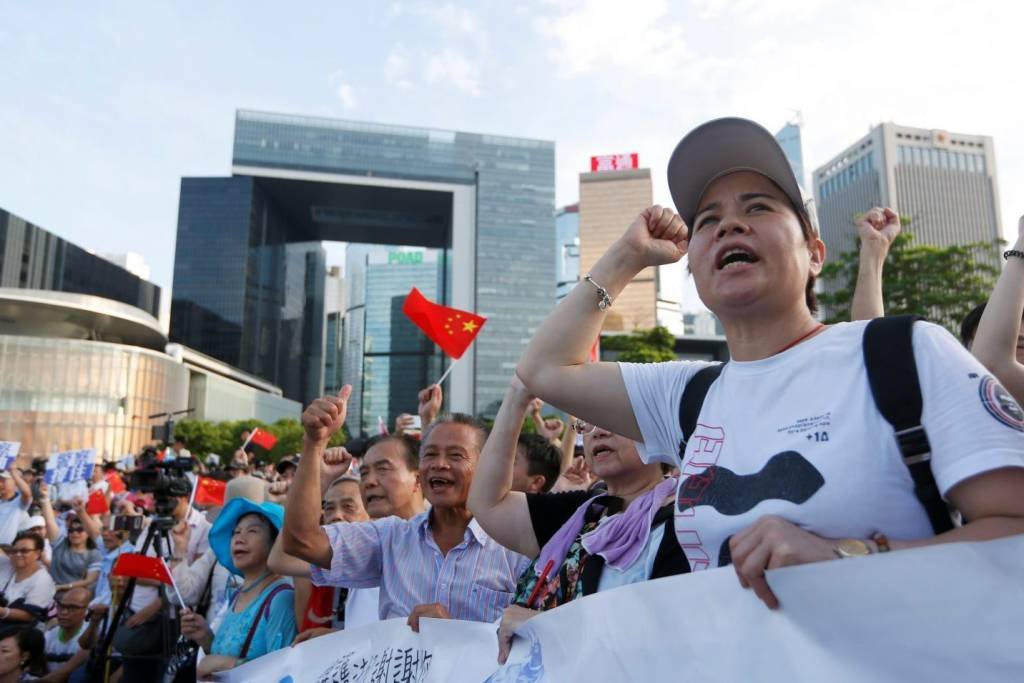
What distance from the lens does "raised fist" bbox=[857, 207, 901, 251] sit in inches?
78.4

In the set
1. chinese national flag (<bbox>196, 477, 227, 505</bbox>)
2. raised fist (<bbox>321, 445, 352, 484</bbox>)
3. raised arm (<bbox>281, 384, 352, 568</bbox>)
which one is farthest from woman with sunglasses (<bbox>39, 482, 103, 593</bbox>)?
raised arm (<bbox>281, 384, 352, 568</bbox>)

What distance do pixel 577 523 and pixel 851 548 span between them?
104cm

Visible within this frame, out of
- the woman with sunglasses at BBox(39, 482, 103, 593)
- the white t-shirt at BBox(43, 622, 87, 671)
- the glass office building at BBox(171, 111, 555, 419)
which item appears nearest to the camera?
the white t-shirt at BBox(43, 622, 87, 671)

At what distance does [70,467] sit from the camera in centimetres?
929

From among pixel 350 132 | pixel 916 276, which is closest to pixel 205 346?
pixel 350 132

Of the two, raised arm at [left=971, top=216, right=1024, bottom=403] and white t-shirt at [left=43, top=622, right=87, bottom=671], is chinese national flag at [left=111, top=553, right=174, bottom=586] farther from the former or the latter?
raised arm at [left=971, top=216, right=1024, bottom=403]

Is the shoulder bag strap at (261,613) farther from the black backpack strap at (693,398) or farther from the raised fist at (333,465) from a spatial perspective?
the black backpack strap at (693,398)

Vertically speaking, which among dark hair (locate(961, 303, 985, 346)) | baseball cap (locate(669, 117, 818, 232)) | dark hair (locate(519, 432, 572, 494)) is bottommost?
dark hair (locate(519, 432, 572, 494))

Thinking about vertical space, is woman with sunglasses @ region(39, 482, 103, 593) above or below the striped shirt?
below

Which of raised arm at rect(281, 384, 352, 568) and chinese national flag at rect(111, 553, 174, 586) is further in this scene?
chinese national flag at rect(111, 553, 174, 586)

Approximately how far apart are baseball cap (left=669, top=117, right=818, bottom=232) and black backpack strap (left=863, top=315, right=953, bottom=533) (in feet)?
1.14

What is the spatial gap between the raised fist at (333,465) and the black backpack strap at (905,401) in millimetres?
2873

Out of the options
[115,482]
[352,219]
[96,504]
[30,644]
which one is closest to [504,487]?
[30,644]

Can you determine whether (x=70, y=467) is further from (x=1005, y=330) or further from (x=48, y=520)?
(x=1005, y=330)
